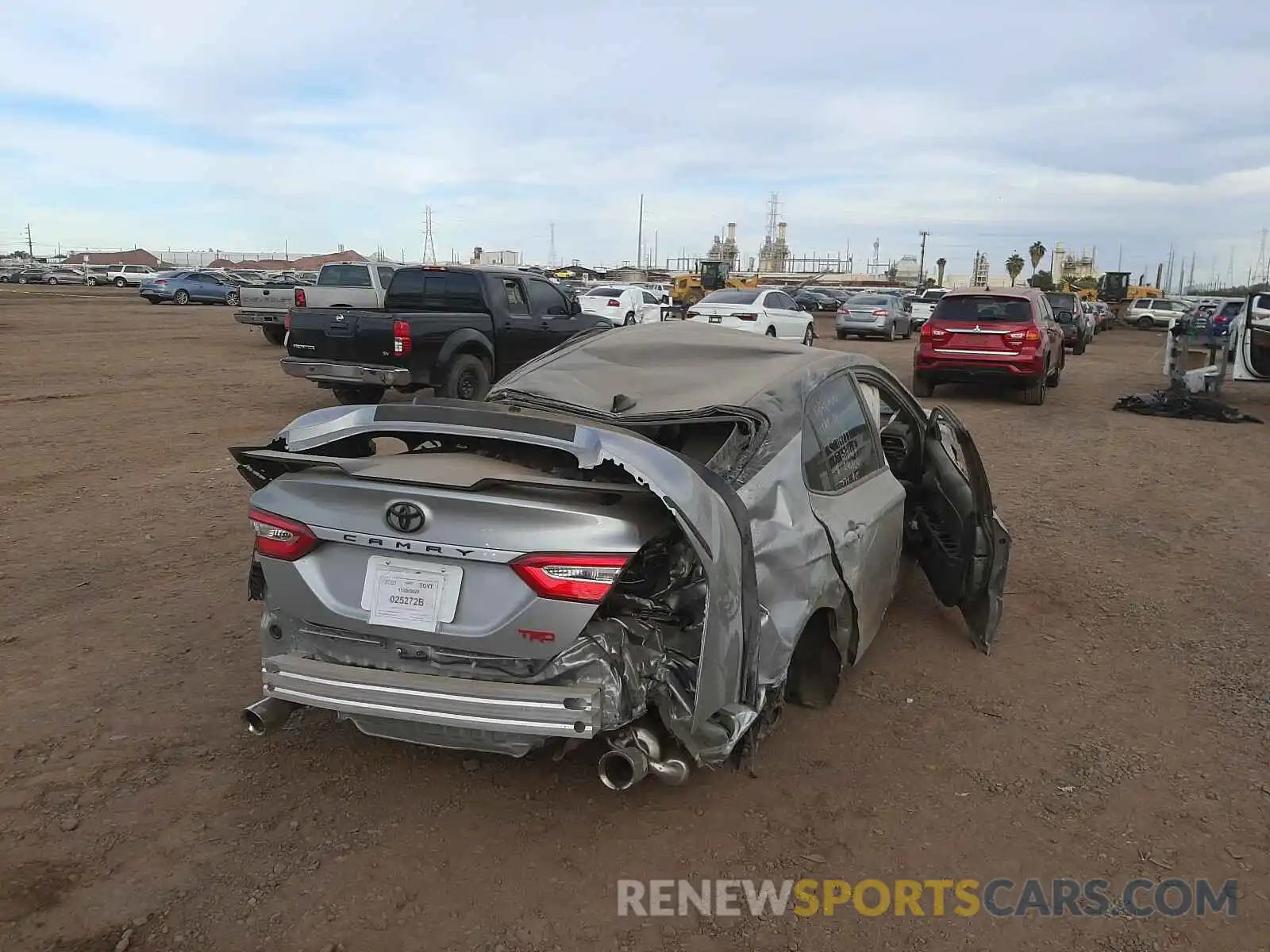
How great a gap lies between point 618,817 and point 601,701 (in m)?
0.66

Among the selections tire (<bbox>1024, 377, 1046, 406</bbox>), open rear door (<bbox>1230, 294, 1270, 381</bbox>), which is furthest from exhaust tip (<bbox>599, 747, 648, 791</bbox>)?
open rear door (<bbox>1230, 294, 1270, 381</bbox>)

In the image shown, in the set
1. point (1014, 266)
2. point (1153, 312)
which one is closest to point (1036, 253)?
point (1014, 266)

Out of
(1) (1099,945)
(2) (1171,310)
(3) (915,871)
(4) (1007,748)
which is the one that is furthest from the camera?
(2) (1171,310)

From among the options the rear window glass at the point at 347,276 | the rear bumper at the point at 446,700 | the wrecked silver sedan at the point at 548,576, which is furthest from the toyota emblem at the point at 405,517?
the rear window glass at the point at 347,276

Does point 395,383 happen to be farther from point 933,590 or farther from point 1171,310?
point 1171,310

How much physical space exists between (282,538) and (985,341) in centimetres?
1264

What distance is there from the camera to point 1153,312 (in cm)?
4703

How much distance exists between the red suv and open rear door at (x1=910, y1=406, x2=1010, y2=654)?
30.0 feet

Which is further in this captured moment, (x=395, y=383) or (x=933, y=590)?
(x=395, y=383)

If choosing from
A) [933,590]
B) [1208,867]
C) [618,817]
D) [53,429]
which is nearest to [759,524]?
[618,817]

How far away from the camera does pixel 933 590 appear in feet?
17.4

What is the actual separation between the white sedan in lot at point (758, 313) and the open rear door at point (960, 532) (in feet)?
53.9

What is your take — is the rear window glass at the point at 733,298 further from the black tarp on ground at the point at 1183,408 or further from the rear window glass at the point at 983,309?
the black tarp on ground at the point at 1183,408

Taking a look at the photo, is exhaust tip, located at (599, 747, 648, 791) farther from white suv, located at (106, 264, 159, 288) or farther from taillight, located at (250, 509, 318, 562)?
white suv, located at (106, 264, 159, 288)
